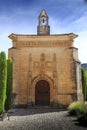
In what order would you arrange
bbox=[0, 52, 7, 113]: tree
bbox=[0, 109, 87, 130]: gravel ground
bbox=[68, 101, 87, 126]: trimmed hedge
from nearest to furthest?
bbox=[0, 109, 87, 130]: gravel ground < bbox=[68, 101, 87, 126]: trimmed hedge < bbox=[0, 52, 7, 113]: tree

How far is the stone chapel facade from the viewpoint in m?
22.7

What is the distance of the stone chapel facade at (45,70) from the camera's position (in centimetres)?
2266

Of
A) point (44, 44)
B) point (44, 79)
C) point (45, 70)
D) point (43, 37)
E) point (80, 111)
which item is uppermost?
point (43, 37)

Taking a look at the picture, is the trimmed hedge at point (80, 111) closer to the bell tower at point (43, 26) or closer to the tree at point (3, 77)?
the tree at point (3, 77)

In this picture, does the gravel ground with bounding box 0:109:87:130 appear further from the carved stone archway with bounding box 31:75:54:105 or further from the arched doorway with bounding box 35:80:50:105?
the arched doorway with bounding box 35:80:50:105

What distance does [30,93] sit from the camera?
23.0m

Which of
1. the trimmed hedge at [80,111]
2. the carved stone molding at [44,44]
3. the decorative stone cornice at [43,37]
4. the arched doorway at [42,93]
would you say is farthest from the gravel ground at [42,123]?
the decorative stone cornice at [43,37]

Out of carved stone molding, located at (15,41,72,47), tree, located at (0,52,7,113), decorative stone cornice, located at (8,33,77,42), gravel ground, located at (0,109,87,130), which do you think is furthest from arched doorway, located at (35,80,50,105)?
gravel ground, located at (0,109,87,130)

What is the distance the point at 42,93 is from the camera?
23.3m

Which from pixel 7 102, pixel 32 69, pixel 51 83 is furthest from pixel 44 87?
pixel 7 102

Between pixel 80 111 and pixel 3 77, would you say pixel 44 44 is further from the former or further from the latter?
pixel 80 111

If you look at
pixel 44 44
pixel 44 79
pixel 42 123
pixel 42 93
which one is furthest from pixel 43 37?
pixel 42 123

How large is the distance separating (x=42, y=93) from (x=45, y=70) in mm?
2605

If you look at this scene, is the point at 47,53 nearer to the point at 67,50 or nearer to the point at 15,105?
the point at 67,50
